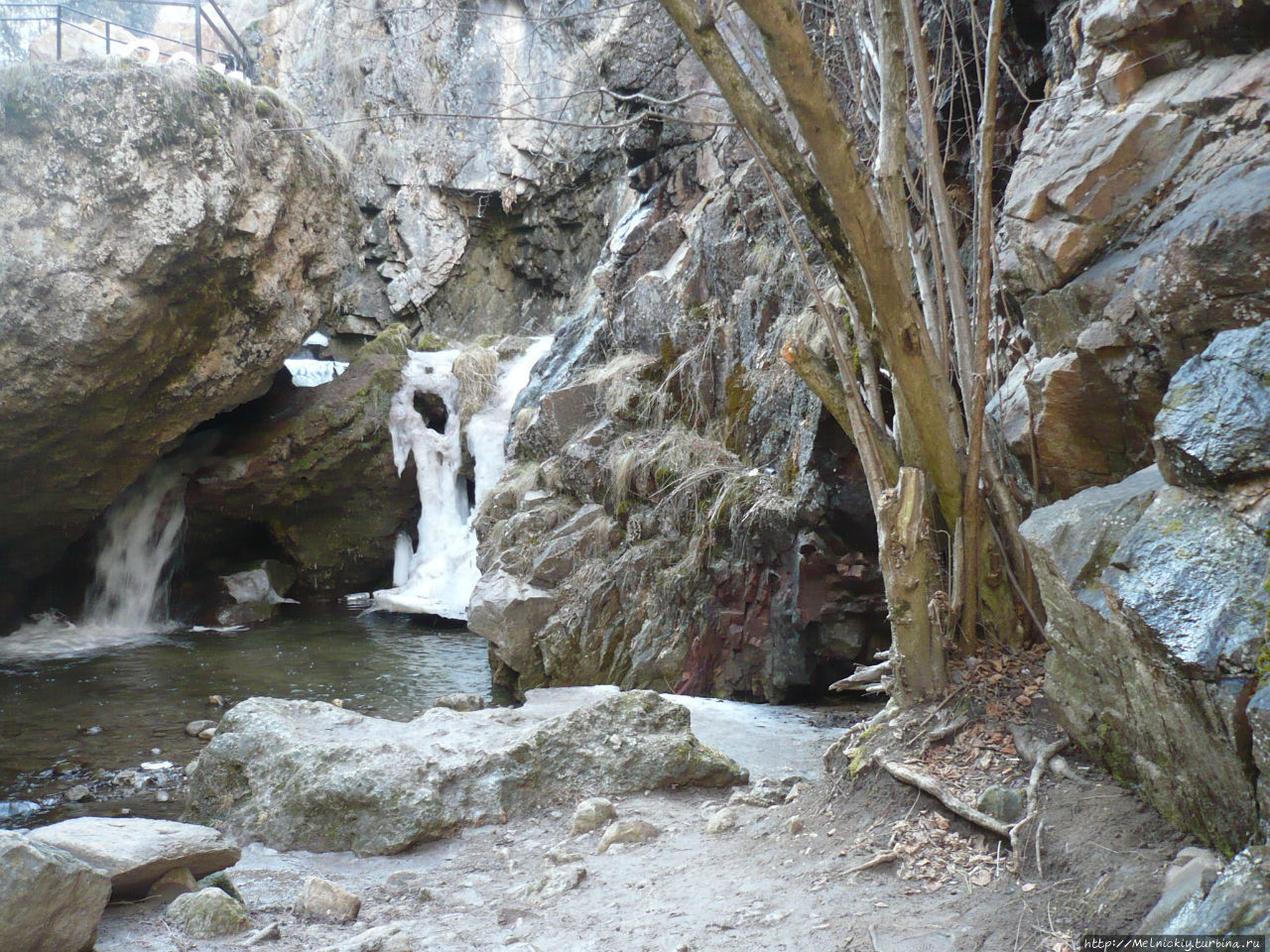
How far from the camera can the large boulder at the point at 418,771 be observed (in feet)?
13.1

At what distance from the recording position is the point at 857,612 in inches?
251

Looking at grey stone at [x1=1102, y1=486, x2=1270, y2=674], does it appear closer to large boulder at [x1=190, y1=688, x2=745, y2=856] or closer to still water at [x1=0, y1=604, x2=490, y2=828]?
large boulder at [x1=190, y1=688, x2=745, y2=856]

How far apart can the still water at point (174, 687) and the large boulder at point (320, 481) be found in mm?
1736

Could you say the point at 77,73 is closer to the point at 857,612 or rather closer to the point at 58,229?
the point at 58,229

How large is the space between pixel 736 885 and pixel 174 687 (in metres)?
7.26

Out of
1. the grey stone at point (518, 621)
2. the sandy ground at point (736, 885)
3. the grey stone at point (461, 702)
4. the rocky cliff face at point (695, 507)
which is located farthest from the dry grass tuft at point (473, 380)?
the sandy ground at point (736, 885)

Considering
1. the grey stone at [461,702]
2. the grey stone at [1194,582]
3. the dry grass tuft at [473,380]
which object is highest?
the dry grass tuft at [473,380]

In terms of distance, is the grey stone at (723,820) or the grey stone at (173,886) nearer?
the grey stone at (173,886)

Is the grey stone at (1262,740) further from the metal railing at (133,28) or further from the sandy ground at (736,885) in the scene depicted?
the metal railing at (133,28)

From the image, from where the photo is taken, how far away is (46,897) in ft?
8.66

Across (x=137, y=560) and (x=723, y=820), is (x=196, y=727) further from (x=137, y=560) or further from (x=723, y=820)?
(x=137, y=560)

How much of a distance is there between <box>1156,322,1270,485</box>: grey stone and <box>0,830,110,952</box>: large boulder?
10.9ft

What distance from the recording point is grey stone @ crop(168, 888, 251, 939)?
2998mm

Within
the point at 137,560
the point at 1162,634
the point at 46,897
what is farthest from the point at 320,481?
the point at 1162,634
